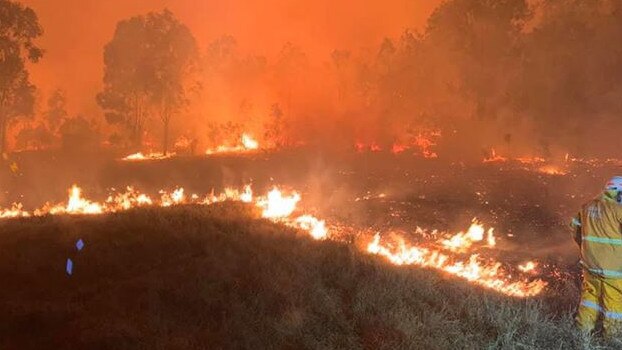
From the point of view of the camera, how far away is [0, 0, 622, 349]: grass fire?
790 cm

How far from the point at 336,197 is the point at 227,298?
60.1ft

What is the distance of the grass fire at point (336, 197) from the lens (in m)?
7.90

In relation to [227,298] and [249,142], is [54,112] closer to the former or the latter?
[249,142]

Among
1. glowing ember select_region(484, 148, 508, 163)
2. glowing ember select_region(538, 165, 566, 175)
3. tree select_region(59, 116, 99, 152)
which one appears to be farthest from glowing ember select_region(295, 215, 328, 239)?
tree select_region(59, 116, 99, 152)

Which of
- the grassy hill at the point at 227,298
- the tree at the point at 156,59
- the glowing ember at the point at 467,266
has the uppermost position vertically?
the tree at the point at 156,59

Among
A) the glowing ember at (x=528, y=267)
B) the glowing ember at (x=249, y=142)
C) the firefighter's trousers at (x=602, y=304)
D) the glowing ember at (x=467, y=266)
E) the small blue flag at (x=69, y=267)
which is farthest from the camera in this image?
the glowing ember at (x=249, y=142)

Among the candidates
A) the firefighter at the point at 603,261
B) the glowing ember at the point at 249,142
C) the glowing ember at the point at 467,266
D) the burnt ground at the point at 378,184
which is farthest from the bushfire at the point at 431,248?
the glowing ember at the point at 249,142

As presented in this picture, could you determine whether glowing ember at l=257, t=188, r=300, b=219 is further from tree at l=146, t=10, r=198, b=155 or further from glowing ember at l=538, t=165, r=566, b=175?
tree at l=146, t=10, r=198, b=155

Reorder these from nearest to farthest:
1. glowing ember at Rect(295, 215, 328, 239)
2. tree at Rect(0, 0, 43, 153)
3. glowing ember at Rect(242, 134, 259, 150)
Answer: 1. glowing ember at Rect(295, 215, 328, 239)
2. tree at Rect(0, 0, 43, 153)
3. glowing ember at Rect(242, 134, 259, 150)

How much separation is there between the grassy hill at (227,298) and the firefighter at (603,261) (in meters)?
0.37

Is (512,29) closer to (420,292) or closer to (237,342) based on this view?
(420,292)

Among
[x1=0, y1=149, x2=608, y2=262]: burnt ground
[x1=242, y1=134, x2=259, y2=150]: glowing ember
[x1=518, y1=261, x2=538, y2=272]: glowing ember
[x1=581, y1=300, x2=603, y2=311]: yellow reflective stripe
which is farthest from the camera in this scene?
[x1=242, y1=134, x2=259, y2=150]: glowing ember

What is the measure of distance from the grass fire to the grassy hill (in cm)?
4

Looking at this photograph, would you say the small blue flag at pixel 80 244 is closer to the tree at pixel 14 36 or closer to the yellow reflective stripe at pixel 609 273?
the yellow reflective stripe at pixel 609 273
